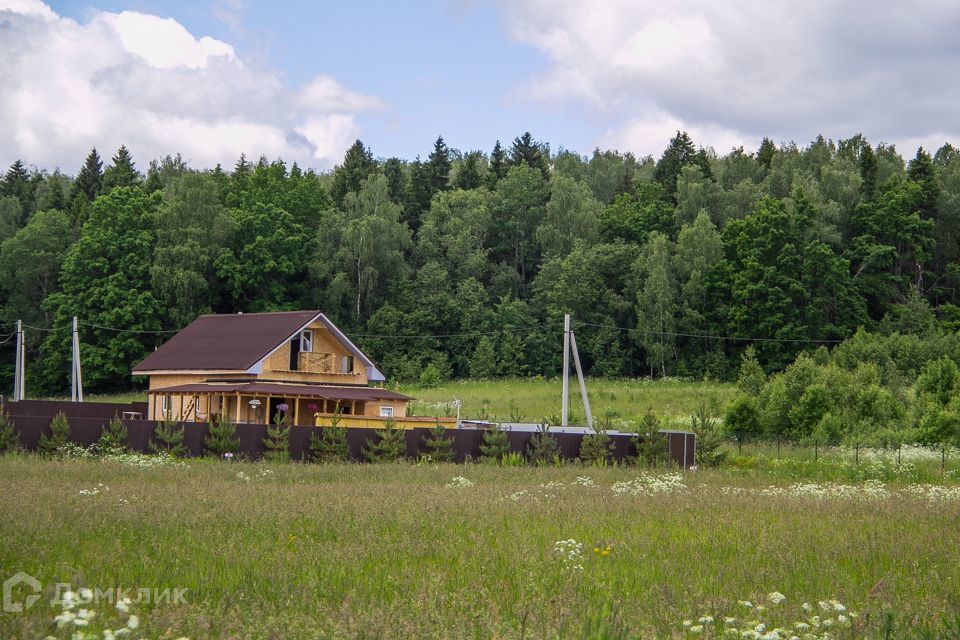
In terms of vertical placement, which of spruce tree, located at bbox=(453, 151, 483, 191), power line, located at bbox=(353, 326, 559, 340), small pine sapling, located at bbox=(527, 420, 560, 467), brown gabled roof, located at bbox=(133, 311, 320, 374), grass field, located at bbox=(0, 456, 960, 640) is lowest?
small pine sapling, located at bbox=(527, 420, 560, 467)

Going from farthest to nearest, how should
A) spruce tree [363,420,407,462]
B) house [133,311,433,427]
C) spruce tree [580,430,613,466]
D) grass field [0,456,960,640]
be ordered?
house [133,311,433,427], spruce tree [580,430,613,466], spruce tree [363,420,407,462], grass field [0,456,960,640]

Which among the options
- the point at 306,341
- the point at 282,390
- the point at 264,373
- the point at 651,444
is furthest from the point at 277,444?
the point at 306,341

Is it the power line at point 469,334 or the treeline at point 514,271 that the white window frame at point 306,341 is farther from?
the power line at point 469,334

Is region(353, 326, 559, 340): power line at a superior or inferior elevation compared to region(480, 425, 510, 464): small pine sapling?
superior

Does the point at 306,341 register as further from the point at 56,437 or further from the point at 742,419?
the point at 56,437

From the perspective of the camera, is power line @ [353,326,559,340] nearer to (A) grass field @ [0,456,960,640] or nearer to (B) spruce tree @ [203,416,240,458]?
(B) spruce tree @ [203,416,240,458]

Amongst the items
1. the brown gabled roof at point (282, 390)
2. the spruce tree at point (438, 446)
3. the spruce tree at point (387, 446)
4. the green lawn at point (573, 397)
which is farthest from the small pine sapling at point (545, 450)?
the green lawn at point (573, 397)

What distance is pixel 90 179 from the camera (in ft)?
330

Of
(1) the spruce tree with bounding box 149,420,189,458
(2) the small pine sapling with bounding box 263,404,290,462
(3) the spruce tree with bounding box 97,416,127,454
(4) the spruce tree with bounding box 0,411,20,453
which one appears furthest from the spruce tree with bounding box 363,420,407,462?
(4) the spruce tree with bounding box 0,411,20,453

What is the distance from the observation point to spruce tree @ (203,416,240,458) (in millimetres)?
30109

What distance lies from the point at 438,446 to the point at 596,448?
492 centimetres

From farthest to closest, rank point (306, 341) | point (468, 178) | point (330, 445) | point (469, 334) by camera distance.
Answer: point (468, 178) → point (469, 334) → point (306, 341) → point (330, 445)

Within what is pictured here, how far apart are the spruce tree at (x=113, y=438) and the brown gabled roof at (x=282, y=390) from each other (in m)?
13.3

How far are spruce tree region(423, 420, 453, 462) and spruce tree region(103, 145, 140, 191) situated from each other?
233 ft
